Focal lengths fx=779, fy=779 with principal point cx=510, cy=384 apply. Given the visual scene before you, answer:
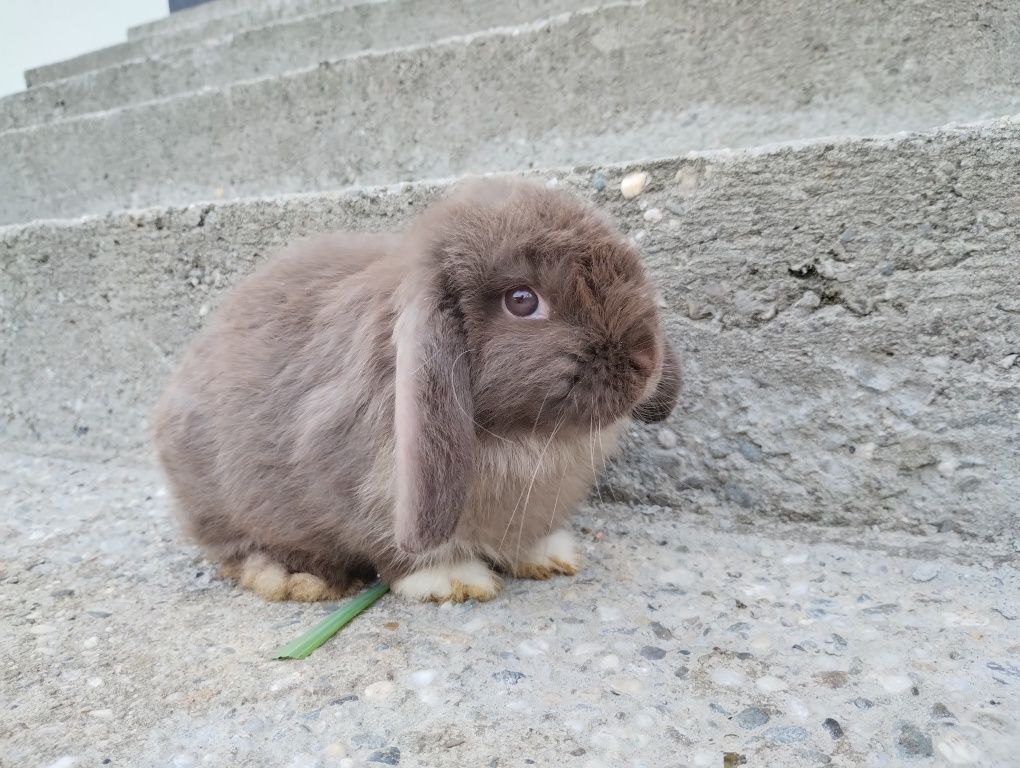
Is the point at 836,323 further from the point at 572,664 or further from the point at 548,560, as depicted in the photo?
the point at 572,664

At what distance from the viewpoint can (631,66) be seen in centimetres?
300

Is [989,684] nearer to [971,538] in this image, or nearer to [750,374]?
[971,538]

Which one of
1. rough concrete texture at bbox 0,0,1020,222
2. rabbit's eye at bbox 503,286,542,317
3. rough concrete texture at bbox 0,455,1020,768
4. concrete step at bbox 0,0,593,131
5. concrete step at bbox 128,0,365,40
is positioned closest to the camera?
rough concrete texture at bbox 0,455,1020,768

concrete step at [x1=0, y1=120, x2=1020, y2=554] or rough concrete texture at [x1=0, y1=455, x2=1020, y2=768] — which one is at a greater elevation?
concrete step at [x1=0, y1=120, x2=1020, y2=554]

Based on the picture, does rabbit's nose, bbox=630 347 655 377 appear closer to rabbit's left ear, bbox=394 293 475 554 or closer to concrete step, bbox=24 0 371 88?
rabbit's left ear, bbox=394 293 475 554

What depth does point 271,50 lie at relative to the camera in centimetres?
450

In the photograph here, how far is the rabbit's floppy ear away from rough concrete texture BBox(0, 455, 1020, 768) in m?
0.42

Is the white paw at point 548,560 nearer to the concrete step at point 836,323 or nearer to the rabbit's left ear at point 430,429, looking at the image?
the concrete step at point 836,323

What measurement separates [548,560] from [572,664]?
1.34 ft

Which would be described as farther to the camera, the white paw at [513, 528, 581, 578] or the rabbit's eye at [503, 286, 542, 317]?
the white paw at [513, 528, 581, 578]

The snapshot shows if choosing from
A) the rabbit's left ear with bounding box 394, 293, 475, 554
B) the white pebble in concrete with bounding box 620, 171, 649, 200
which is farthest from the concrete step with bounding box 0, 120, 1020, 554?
the rabbit's left ear with bounding box 394, 293, 475, 554

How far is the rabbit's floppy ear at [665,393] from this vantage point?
1.78 meters

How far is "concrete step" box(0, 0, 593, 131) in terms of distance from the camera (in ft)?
13.3

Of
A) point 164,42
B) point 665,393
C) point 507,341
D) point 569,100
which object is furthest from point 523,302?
point 164,42
